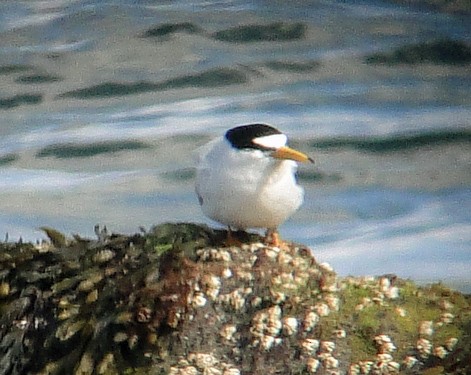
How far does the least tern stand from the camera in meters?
6.05

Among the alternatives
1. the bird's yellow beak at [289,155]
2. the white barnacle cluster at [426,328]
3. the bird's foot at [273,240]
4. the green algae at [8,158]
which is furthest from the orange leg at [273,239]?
the green algae at [8,158]

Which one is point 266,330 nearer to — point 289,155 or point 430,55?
point 289,155

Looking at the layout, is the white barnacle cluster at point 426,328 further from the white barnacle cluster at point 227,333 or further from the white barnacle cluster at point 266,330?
the white barnacle cluster at point 227,333

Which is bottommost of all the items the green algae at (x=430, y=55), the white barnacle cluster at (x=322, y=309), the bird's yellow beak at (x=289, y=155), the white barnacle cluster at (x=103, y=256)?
the green algae at (x=430, y=55)

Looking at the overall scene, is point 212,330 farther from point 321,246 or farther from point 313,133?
point 313,133

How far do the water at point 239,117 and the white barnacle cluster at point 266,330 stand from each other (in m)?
3.91

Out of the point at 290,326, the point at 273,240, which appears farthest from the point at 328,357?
the point at 273,240

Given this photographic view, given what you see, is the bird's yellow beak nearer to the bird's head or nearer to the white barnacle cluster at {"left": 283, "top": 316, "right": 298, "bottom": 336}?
the bird's head

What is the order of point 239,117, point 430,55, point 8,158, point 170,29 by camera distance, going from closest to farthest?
point 8,158
point 239,117
point 430,55
point 170,29

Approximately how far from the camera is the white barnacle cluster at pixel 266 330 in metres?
5.33

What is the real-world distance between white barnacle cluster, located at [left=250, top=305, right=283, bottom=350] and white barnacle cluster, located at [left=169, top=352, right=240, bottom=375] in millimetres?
137

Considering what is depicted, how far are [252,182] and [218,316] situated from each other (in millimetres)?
861

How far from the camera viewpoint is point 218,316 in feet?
17.7

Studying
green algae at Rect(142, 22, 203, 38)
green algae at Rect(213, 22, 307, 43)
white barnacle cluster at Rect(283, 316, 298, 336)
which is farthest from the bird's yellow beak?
green algae at Rect(142, 22, 203, 38)
